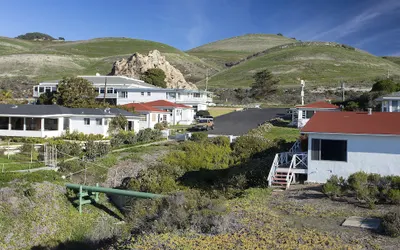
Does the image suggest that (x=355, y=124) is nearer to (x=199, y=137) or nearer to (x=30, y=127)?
(x=199, y=137)

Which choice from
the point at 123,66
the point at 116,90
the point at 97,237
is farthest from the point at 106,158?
the point at 123,66

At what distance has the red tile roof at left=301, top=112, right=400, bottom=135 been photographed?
20750 mm

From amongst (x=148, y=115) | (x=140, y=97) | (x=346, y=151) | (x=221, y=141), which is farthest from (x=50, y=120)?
(x=346, y=151)

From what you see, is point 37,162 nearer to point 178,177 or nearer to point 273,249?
point 178,177

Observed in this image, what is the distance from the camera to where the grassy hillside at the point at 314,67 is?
4535 inches

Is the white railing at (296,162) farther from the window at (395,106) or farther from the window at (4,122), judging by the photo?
the window at (4,122)

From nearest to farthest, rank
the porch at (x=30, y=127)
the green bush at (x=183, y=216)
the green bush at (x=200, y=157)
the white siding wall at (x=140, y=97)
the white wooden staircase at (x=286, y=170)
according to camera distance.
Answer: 1. the green bush at (x=183, y=216)
2. the white wooden staircase at (x=286, y=170)
3. the green bush at (x=200, y=157)
4. the porch at (x=30, y=127)
5. the white siding wall at (x=140, y=97)

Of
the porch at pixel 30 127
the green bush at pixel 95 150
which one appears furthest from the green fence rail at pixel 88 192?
the porch at pixel 30 127

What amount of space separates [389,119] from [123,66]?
76.8 m

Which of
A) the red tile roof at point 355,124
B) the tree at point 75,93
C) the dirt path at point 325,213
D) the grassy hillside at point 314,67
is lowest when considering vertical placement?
the dirt path at point 325,213

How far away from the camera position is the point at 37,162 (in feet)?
97.2

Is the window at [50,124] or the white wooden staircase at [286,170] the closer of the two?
the white wooden staircase at [286,170]

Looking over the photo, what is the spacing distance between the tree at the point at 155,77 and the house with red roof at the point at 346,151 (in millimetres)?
64071

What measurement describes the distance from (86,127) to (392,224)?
34151 millimetres
